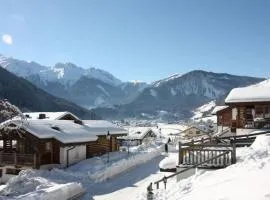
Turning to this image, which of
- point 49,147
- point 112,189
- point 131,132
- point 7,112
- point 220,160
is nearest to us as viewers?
point 7,112

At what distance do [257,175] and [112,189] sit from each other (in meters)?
16.6

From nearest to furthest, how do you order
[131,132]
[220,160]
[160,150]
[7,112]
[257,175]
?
[257,175]
[7,112]
[220,160]
[160,150]
[131,132]

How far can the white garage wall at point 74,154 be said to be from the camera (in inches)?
1500

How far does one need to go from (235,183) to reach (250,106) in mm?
21685

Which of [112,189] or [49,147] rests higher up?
[49,147]

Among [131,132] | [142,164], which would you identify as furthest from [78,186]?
[131,132]

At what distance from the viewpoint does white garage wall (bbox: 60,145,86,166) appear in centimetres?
3811

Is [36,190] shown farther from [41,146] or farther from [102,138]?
[102,138]

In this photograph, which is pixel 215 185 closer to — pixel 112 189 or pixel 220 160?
pixel 220 160

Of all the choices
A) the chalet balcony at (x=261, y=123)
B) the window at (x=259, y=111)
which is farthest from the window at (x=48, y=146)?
the window at (x=259, y=111)

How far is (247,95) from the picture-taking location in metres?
34.4

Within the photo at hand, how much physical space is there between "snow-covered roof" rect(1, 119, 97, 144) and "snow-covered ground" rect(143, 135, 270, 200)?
18.3 metres

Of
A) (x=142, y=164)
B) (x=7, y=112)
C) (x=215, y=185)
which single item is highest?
(x=7, y=112)

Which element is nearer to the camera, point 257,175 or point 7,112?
point 257,175
